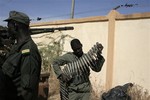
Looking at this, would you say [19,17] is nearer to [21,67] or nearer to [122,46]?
[21,67]

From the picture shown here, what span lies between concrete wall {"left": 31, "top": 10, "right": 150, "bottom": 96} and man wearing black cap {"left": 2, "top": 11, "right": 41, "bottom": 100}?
16.1 feet

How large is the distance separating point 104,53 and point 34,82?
19.4ft

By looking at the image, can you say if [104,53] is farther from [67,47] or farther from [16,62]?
[16,62]

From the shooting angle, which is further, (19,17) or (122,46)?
(122,46)

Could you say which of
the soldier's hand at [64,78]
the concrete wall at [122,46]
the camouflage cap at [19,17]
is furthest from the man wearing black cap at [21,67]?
the concrete wall at [122,46]

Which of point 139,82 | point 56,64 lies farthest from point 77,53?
point 139,82

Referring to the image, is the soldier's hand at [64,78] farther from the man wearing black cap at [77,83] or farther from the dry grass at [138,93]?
the dry grass at [138,93]

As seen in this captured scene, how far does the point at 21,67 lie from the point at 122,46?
18.2ft

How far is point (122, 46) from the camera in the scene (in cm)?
877

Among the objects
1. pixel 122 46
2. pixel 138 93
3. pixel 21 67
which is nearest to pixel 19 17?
pixel 21 67

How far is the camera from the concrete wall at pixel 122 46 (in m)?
8.20

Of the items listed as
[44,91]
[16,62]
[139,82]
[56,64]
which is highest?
[16,62]

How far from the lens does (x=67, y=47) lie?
37.4ft

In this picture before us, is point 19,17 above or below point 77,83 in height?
above
